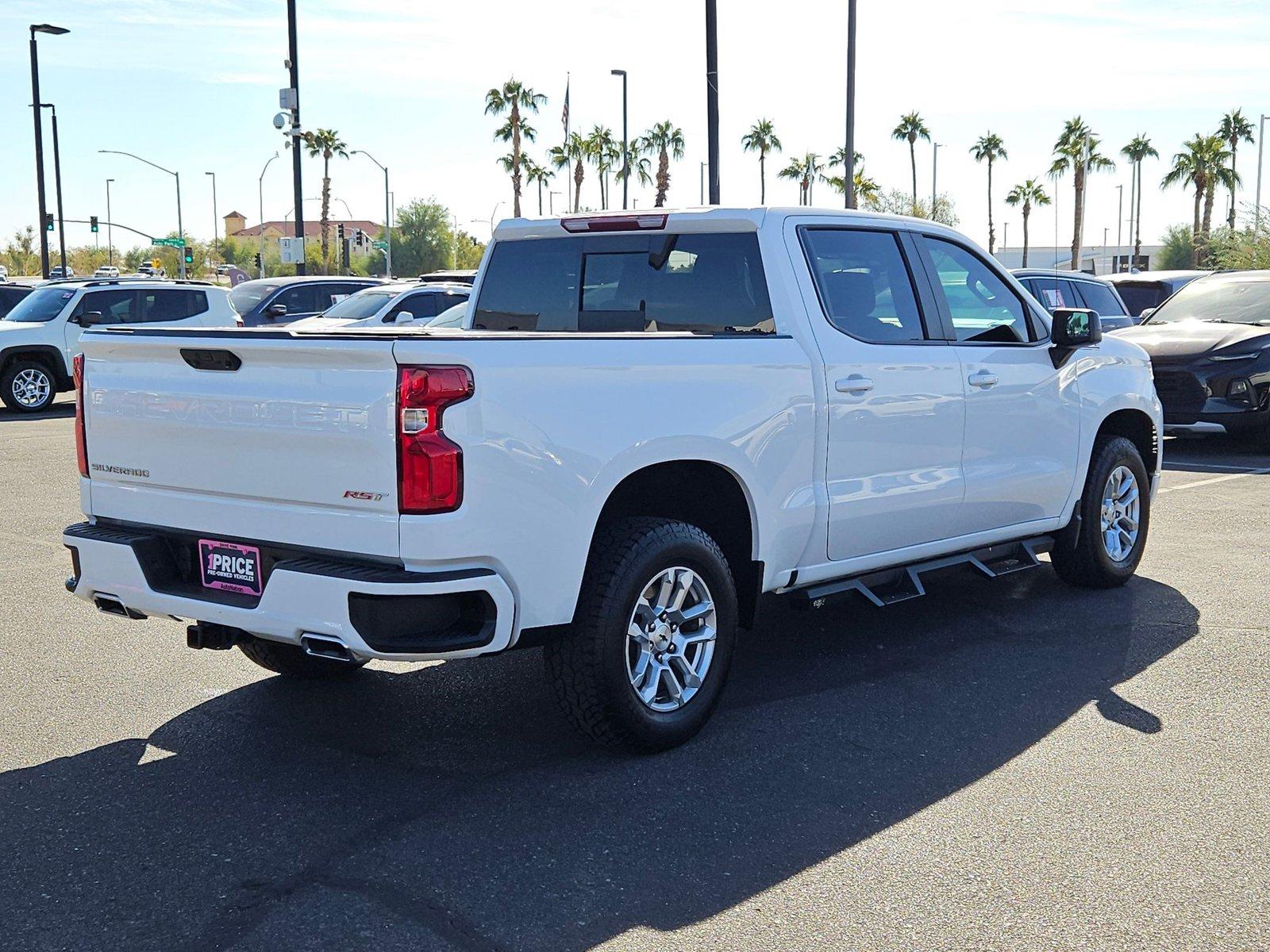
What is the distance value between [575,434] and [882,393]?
5.81 feet

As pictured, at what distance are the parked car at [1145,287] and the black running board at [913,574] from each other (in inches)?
534

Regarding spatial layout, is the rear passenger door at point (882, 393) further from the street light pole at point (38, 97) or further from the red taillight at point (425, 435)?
the street light pole at point (38, 97)

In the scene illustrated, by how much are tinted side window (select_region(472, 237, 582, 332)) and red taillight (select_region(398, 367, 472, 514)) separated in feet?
6.47

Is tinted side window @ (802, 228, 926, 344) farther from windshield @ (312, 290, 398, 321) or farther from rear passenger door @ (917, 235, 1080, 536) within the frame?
windshield @ (312, 290, 398, 321)

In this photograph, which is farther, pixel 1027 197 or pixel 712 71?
pixel 1027 197

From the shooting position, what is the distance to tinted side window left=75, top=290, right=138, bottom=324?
19.2m

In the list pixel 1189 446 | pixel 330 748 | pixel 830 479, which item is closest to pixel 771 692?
pixel 830 479

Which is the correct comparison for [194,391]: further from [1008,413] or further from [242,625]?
[1008,413]

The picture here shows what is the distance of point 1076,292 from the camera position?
16266 mm

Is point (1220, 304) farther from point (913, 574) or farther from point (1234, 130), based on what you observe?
point (1234, 130)

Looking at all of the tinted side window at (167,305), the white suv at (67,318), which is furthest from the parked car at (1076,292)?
the tinted side window at (167,305)

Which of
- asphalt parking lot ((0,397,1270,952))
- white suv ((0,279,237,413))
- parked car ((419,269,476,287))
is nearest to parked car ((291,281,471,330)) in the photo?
white suv ((0,279,237,413))

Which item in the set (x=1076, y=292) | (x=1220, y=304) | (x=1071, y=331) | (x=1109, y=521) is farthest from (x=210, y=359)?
(x=1076, y=292)

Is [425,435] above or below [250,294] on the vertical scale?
below
